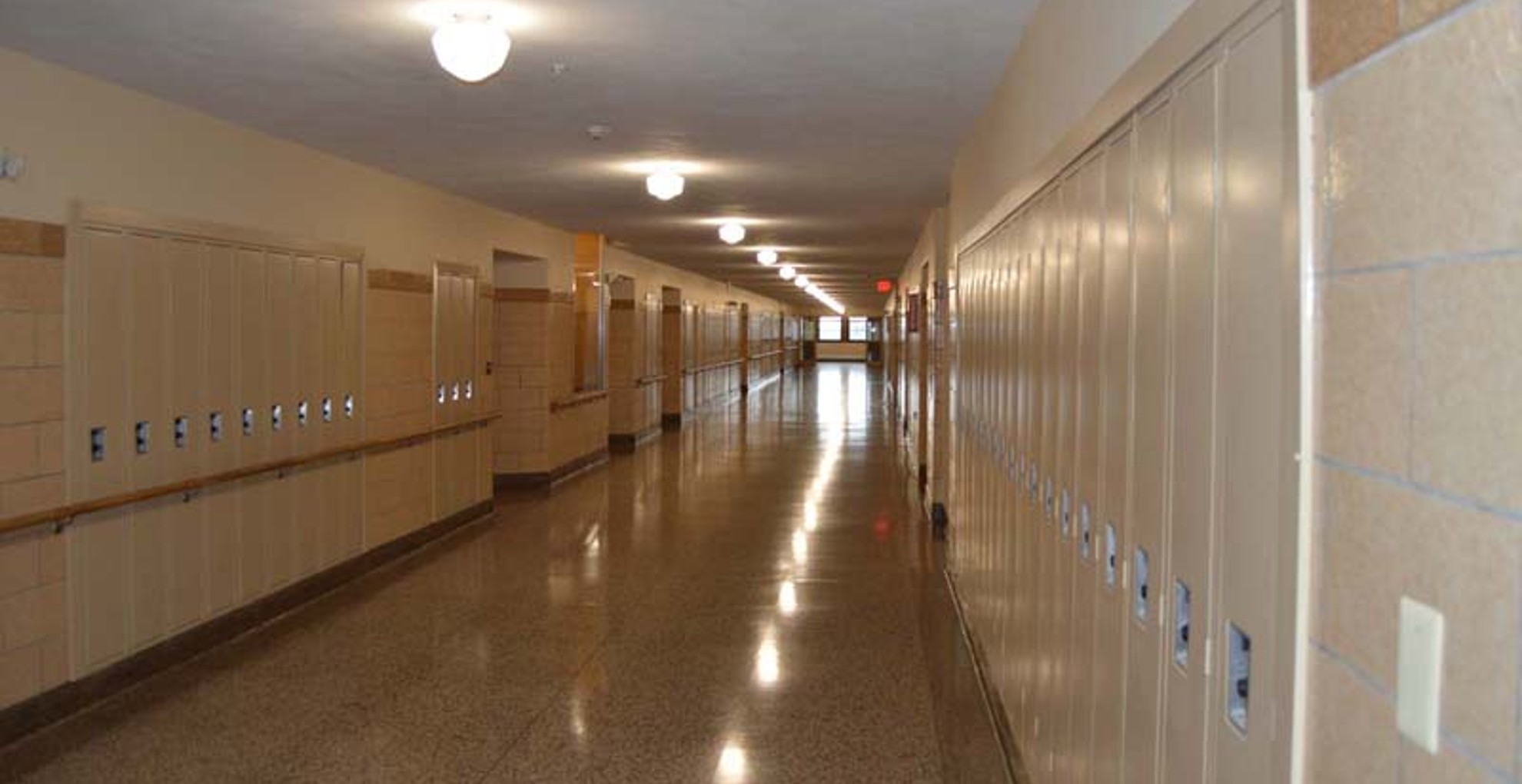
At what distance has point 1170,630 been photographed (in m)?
2.28

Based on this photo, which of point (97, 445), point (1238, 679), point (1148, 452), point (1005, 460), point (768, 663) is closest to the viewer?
point (1238, 679)

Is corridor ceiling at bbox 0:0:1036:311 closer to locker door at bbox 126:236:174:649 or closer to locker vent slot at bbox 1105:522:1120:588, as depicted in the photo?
locker door at bbox 126:236:174:649

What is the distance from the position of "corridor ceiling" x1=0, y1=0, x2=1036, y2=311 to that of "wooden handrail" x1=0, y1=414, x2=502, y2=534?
6.20 feet

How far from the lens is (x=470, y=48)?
445 centimetres

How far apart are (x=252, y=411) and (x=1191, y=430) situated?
6.03 metres

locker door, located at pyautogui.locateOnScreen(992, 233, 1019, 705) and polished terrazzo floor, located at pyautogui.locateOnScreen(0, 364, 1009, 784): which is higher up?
locker door, located at pyautogui.locateOnScreen(992, 233, 1019, 705)

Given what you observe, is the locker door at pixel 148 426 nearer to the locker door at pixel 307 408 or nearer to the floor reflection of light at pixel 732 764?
the locker door at pixel 307 408

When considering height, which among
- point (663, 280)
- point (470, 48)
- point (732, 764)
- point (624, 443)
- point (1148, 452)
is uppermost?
point (663, 280)

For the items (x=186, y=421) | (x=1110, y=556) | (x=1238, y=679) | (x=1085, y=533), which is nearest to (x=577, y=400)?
(x=186, y=421)

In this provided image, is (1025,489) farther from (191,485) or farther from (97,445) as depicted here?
(191,485)

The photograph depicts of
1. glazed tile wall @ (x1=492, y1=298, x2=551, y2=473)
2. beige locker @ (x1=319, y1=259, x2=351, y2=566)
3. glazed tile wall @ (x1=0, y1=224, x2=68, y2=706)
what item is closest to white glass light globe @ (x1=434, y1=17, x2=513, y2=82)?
glazed tile wall @ (x1=0, y1=224, x2=68, y2=706)

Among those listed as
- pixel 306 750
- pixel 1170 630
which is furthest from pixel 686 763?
pixel 1170 630

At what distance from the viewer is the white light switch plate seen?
4.03 ft

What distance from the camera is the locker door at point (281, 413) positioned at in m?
7.16
